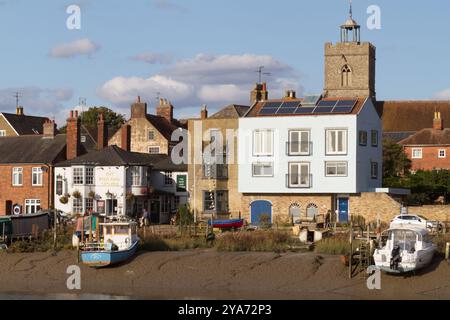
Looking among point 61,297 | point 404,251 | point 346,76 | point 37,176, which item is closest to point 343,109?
point 37,176

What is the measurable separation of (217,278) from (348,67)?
6895 cm

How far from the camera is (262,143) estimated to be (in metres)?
67.9

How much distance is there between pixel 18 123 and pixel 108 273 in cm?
6525

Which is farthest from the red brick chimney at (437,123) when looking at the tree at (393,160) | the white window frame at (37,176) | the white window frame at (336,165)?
the white window frame at (37,176)

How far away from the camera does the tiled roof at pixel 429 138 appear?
9831 cm

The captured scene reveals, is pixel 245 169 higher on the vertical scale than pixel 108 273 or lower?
higher

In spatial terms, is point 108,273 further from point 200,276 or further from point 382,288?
point 382,288

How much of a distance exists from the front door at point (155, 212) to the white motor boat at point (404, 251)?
104 ft

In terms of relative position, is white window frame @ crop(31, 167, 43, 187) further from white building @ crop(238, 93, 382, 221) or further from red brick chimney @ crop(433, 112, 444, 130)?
red brick chimney @ crop(433, 112, 444, 130)

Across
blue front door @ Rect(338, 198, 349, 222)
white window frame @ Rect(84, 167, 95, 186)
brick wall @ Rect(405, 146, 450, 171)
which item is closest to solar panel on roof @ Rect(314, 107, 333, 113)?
blue front door @ Rect(338, 198, 349, 222)

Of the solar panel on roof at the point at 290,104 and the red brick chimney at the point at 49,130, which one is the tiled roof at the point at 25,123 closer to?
the red brick chimney at the point at 49,130

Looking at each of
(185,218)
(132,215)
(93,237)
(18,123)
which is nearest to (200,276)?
(93,237)

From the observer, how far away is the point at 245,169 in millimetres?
68562
